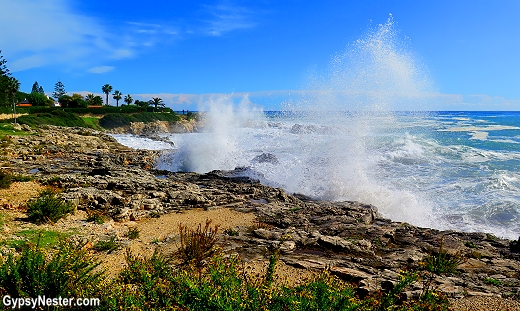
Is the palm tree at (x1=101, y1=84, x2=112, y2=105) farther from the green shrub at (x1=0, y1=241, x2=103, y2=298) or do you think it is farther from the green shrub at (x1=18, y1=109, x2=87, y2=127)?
the green shrub at (x1=0, y1=241, x2=103, y2=298)

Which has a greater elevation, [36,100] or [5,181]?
[36,100]

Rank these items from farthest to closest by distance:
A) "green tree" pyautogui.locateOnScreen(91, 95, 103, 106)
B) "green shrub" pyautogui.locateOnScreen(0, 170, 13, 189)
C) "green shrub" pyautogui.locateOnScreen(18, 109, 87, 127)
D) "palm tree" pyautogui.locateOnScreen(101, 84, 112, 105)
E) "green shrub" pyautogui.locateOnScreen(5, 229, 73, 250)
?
1. "palm tree" pyautogui.locateOnScreen(101, 84, 112, 105)
2. "green tree" pyautogui.locateOnScreen(91, 95, 103, 106)
3. "green shrub" pyautogui.locateOnScreen(18, 109, 87, 127)
4. "green shrub" pyautogui.locateOnScreen(0, 170, 13, 189)
5. "green shrub" pyautogui.locateOnScreen(5, 229, 73, 250)

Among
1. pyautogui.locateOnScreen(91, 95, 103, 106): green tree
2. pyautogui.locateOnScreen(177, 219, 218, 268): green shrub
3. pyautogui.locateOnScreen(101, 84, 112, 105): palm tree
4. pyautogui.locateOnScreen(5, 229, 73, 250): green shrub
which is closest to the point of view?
pyautogui.locateOnScreen(177, 219, 218, 268): green shrub

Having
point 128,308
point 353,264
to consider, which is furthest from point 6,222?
point 353,264

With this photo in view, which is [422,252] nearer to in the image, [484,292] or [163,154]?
[484,292]

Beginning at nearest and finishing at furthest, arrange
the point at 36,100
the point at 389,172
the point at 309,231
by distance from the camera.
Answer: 1. the point at 309,231
2. the point at 389,172
3. the point at 36,100

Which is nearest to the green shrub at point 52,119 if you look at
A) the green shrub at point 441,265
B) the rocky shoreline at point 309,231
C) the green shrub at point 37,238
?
the rocky shoreline at point 309,231

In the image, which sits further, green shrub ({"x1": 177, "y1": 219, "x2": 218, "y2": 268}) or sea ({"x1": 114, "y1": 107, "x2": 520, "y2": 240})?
sea ({"x1": 114, "y1": 107, "x2": 520, "y2": 240})

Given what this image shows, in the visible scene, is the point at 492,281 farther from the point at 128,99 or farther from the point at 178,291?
the point at 128,99

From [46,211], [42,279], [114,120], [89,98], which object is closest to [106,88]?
[89,98]

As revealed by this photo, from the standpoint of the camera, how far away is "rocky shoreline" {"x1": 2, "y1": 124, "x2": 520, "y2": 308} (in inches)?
260

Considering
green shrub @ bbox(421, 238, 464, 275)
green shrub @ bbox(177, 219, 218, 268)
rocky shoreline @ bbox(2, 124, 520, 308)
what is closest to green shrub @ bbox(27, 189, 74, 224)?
rocky shoreline @ bbox(2, 124, 520, 308)

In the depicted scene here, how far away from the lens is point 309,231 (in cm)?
931

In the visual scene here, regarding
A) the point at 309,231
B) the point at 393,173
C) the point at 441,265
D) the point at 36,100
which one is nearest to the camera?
the point at 441,265
